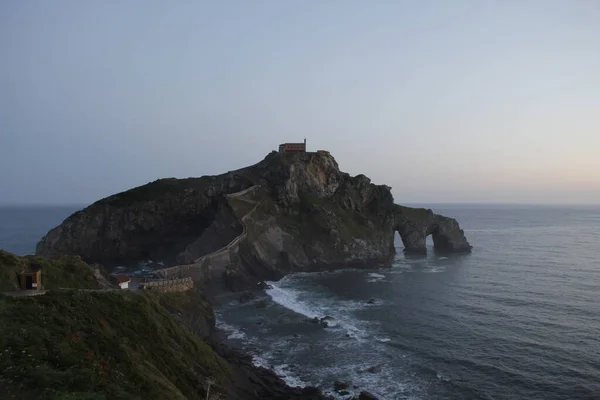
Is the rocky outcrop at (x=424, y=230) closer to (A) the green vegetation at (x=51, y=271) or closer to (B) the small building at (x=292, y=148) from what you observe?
(B) the small building at (x=292, y=148)

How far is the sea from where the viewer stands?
4119cm

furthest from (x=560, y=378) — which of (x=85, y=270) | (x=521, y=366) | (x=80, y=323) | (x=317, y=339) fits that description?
(x=85, y=270)

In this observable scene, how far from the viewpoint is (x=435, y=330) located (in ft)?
182

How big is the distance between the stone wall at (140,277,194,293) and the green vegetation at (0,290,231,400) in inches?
581

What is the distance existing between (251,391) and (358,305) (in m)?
34.3

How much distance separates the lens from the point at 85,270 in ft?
137

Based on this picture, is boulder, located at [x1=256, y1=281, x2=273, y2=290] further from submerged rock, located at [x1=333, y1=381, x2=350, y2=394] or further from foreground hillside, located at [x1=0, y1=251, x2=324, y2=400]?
submerged rock, located at [x1=333, y1=381, x2=350, y2=394]

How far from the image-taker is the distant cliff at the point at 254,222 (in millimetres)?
95206

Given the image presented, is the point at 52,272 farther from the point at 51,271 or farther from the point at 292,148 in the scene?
the point at 292,148

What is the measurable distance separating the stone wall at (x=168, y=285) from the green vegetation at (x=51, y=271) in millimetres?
9048

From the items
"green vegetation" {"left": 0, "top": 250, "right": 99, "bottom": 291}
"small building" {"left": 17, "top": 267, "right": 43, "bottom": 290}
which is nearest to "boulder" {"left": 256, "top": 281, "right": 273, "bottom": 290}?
"green vegetation" {"left": 0, "top": 250, "right": 99, "bottom": 291}

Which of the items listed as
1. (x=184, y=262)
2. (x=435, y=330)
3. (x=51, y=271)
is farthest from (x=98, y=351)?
(x=184, y=262)

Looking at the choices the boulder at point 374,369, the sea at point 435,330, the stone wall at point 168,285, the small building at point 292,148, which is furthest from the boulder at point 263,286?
the small building at point 292,148

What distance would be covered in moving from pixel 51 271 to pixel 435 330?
4509 centimetres
